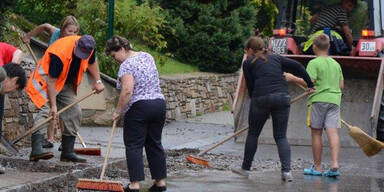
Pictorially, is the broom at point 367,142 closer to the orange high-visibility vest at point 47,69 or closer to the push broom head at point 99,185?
the orange high-visibility vest at point 47,69

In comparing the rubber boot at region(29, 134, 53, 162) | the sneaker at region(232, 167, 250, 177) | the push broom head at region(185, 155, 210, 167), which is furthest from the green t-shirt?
the rubber boot at region(29, 134, 53, 162)

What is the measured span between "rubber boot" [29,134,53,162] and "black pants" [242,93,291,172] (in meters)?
2.18

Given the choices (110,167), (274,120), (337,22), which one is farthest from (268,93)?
(337,22)

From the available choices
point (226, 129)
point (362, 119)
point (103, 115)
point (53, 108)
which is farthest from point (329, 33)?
point (53, 108)

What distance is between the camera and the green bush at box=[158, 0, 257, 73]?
75.0ft

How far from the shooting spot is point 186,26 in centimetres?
2308

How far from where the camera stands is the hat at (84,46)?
10.9 m

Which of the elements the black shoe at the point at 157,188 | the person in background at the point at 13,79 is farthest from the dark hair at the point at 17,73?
the black shoe at the point at 157,188

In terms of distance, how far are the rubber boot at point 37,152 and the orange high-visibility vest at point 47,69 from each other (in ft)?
1.32

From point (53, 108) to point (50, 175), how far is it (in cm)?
113

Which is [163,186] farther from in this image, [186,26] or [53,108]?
[186,26]

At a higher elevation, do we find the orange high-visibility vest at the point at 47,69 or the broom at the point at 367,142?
the orange high-visibility vest at the point at 47,69

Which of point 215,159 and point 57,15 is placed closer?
point 215,159

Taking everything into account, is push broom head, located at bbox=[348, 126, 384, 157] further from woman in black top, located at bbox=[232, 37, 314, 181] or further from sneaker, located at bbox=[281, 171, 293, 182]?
sneaker, located at bbox=[281, 171, 293, 182]
